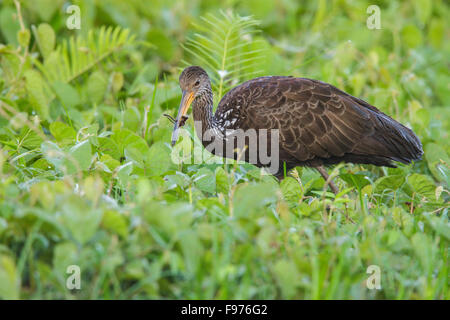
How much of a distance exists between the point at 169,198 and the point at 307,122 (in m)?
1.51

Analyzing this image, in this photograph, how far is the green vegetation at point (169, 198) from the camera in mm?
3311

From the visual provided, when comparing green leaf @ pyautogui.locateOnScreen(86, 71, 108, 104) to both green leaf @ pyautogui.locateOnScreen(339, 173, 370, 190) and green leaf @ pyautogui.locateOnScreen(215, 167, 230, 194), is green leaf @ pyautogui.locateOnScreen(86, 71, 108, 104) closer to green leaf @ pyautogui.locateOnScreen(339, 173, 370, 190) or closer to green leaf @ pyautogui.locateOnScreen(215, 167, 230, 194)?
green leaf @ pyautogui.locateOnScreen(215, 167, 230, 194)

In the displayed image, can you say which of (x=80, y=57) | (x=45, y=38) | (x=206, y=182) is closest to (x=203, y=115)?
(x=206, y=182)

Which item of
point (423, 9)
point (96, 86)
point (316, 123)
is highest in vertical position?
point (423, 9)

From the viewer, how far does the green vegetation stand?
10.9ft

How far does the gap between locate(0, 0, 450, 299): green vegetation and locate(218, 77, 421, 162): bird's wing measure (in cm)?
26

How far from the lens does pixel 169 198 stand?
424 centimetres

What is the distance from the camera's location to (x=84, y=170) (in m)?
4.42

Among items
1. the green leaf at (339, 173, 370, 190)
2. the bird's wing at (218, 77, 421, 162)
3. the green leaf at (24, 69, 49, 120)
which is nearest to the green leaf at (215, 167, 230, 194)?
the bird's wing at (218, 77, 421, 162)

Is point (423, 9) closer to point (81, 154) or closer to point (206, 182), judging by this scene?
point (206, 182)
